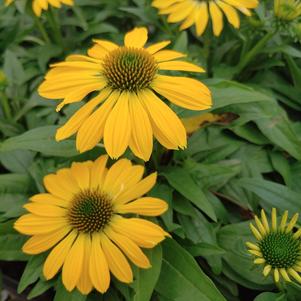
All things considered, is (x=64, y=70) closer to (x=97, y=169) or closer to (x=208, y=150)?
(x=97, y=169)

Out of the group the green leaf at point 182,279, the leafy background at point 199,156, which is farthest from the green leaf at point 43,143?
the green leaf at point 182,279

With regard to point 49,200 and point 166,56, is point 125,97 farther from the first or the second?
point 49,200

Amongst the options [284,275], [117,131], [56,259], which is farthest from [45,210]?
[284,275]

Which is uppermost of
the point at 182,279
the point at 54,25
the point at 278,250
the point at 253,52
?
the point at 253,52

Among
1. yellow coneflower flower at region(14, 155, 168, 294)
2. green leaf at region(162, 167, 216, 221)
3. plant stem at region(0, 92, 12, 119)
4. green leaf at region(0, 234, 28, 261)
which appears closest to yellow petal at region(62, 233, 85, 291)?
yellow coneflower flower at region(14, 155, 168, 294)

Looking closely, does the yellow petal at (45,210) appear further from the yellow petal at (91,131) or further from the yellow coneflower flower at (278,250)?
the yellow coneflower flower at (278,250)

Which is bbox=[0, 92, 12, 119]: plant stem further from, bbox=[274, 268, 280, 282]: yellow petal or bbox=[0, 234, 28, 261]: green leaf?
bbox=[274, 268, 280, 282]: yellow petal

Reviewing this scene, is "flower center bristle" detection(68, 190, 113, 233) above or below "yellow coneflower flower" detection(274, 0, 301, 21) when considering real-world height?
below

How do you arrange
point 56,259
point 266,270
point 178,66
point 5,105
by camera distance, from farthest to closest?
point 5,105
point 178,66
point 56,259
point 266,270
